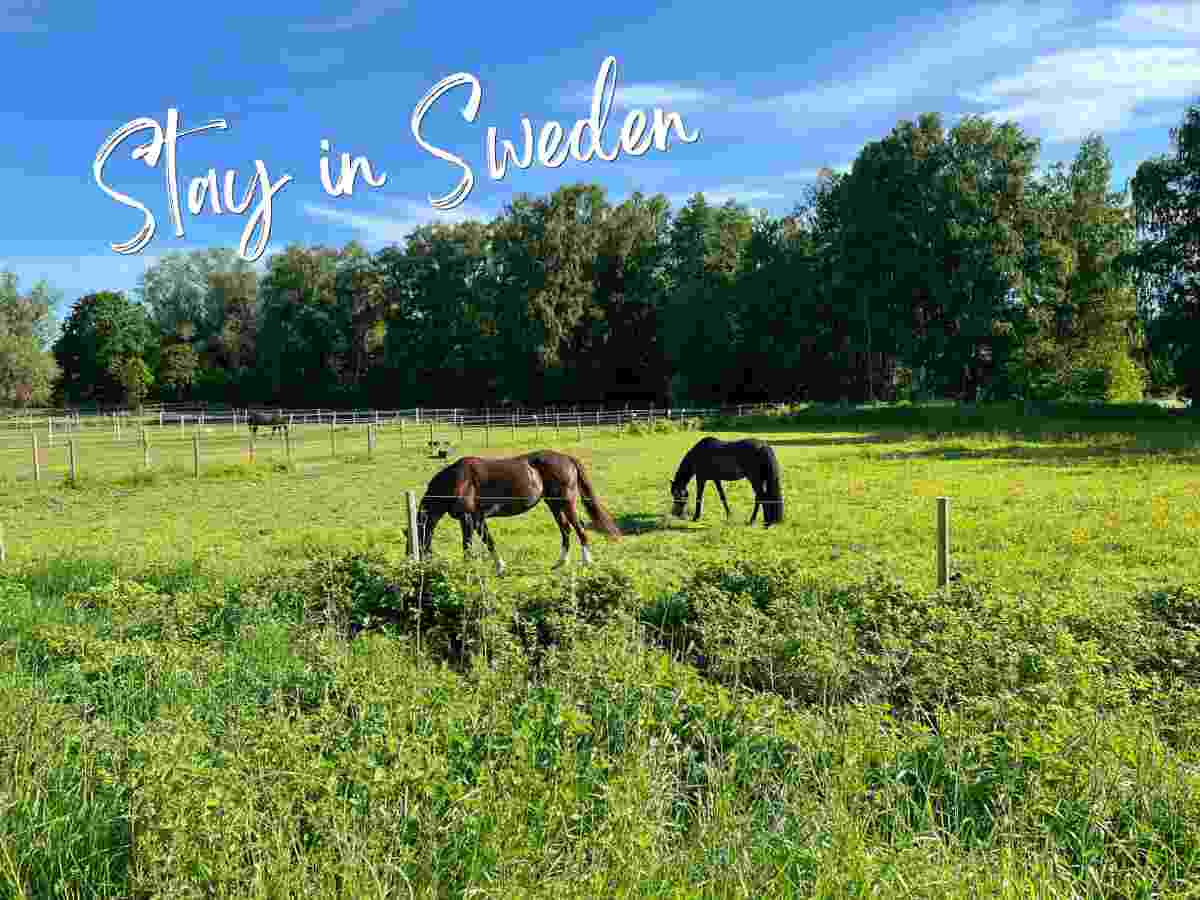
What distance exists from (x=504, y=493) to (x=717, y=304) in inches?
1791

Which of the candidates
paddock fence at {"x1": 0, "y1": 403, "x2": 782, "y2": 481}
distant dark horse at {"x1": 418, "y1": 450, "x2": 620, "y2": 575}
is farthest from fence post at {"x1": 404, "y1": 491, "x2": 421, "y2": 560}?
paddock fence at {"x1": 0, "y1": 403, "x2": 782, "y2": 481}

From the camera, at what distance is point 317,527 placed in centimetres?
1310

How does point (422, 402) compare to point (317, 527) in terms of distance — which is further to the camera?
point (422, 402)

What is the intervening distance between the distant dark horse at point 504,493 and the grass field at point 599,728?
1046 mm

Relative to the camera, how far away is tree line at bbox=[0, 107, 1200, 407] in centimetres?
4400

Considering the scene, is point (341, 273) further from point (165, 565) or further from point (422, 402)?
point (165, 565)

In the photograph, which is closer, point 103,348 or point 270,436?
point 270,436

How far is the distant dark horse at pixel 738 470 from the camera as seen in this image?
41.1 feet

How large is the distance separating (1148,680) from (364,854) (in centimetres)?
446

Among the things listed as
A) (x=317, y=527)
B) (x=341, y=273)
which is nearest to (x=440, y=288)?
(x=341, y=273)

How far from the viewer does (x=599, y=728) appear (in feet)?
14.5

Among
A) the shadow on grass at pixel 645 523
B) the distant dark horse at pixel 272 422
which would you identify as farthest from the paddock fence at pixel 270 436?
the shadow on grass at pixel 645 523

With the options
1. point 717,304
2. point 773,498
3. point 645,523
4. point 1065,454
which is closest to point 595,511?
point 645,523

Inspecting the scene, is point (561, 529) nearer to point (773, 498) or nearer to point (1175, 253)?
point (773, 498)
